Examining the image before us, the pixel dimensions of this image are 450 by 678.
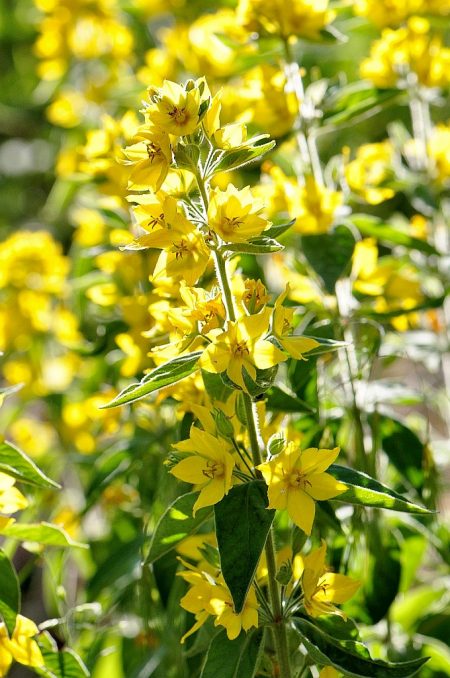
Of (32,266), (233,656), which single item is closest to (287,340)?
(233,656)

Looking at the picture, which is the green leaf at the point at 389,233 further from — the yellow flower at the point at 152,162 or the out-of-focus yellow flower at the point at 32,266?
the out-of-focus yellow flower at the point at 32,266

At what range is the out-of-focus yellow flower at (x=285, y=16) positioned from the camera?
1148 millimetres

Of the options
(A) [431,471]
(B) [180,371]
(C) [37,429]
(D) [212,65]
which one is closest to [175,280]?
(B) [180,371]

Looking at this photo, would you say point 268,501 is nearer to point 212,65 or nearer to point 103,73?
point 212,65

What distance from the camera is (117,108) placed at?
1963 millimetres

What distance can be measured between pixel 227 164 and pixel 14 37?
3.43m

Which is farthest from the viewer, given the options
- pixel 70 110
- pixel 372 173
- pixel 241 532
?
pixel 70 110

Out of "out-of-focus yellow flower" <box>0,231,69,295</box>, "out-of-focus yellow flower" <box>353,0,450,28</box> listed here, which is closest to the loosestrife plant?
"out-of-focus yellow flower" <box>353,0,450,28</box>

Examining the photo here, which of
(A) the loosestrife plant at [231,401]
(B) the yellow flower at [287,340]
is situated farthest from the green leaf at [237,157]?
(B) the yellow flower at [287,340]

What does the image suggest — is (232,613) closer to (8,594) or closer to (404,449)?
(8,594)

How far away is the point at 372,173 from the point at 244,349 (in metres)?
0.69

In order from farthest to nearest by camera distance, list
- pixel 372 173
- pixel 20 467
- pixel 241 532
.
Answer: pixel 372 173
pixel 20 467
pixel 241 532

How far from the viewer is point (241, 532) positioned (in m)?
0.73

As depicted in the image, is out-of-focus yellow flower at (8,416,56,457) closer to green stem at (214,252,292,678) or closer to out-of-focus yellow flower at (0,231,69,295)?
out-of-focus yellow flower at (0,231,69,295)
